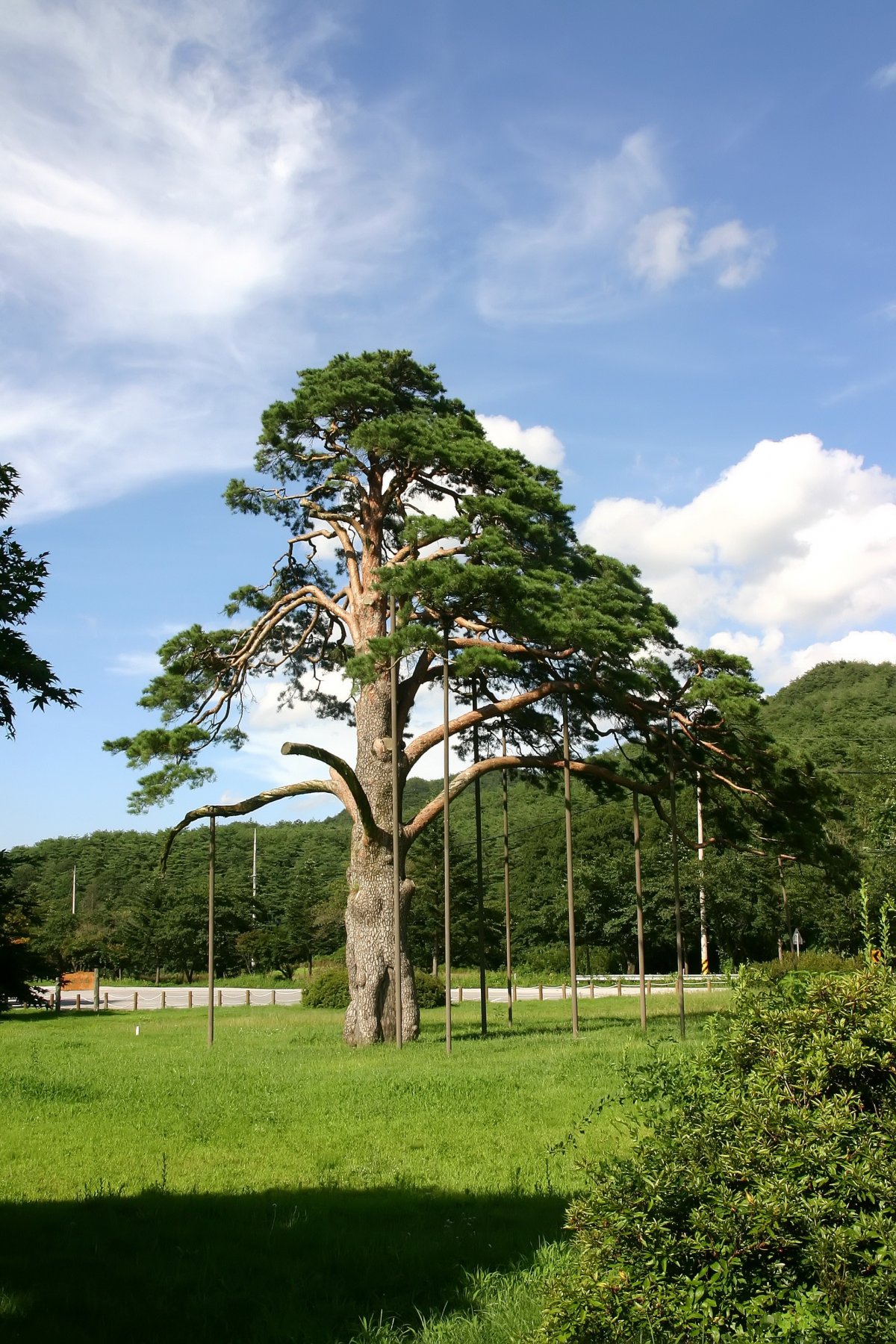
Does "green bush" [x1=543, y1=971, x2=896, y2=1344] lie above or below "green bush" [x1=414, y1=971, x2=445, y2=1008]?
above

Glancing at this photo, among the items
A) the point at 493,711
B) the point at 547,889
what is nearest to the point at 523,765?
the point at 493,711

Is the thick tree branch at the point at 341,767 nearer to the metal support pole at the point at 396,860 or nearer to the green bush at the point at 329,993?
the metal support pole at the point at 396,860

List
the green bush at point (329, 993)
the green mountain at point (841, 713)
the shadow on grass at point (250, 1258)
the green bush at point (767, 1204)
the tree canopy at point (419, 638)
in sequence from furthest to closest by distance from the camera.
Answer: the green mountain at point (841, 713) → the green bush at point (329, 993) → the tree canopy at point (419, 638) → the shadow on grass at point (250, 1258) → the green bush at point (767, 1204)

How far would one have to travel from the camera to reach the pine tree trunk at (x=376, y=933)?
850 inches

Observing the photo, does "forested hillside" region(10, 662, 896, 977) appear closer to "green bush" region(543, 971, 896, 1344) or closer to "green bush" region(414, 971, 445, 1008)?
"green bush" region(414, 971, 445, 1008)

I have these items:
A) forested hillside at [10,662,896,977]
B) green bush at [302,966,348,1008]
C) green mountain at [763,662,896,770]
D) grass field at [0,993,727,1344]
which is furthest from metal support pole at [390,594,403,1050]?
green mountain at [763,662,896,770]

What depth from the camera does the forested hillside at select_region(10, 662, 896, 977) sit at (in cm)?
4259

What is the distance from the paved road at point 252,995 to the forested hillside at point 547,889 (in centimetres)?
240

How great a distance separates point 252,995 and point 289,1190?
39.3m

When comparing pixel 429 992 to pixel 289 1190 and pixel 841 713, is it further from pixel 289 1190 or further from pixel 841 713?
pixel 841 713

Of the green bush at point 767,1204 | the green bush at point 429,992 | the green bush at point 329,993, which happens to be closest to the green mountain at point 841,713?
the green bush at point 429,992

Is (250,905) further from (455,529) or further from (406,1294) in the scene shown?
(406,1294)

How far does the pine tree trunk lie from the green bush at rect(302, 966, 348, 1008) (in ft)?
40.6

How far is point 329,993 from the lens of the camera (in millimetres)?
34406
